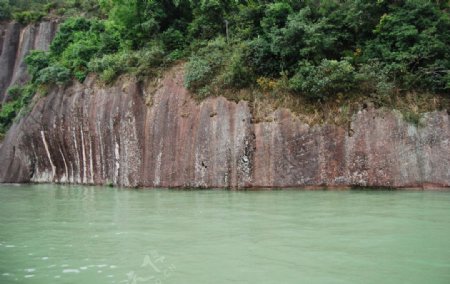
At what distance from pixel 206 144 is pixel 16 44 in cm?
2763

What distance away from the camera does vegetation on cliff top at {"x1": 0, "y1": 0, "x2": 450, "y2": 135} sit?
15.9 m

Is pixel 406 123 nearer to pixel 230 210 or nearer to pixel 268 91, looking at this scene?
pixel 268 91

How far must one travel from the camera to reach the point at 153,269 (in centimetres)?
580

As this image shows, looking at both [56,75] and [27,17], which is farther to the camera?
[27,17]

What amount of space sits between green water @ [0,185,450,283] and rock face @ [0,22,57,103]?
28510 millimetres

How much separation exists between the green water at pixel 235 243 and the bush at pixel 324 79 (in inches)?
212

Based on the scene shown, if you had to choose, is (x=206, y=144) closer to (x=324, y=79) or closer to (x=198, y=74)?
(x=198, y=74)

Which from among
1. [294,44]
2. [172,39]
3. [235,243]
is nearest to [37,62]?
[172,39]

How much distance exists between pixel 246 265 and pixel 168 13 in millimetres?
18879

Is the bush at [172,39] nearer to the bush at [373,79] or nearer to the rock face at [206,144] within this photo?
the rock face at [206,144]

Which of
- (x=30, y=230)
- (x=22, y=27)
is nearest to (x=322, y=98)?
(x=30, y=230)

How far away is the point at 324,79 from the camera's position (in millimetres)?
15852

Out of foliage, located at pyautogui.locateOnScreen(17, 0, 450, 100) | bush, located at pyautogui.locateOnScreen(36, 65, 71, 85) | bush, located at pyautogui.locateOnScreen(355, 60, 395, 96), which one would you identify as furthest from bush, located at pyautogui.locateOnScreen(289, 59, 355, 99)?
bush, located at pyautogui.locateOnScreen(36, 65, 71, 85)

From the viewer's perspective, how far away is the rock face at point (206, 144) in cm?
1500
